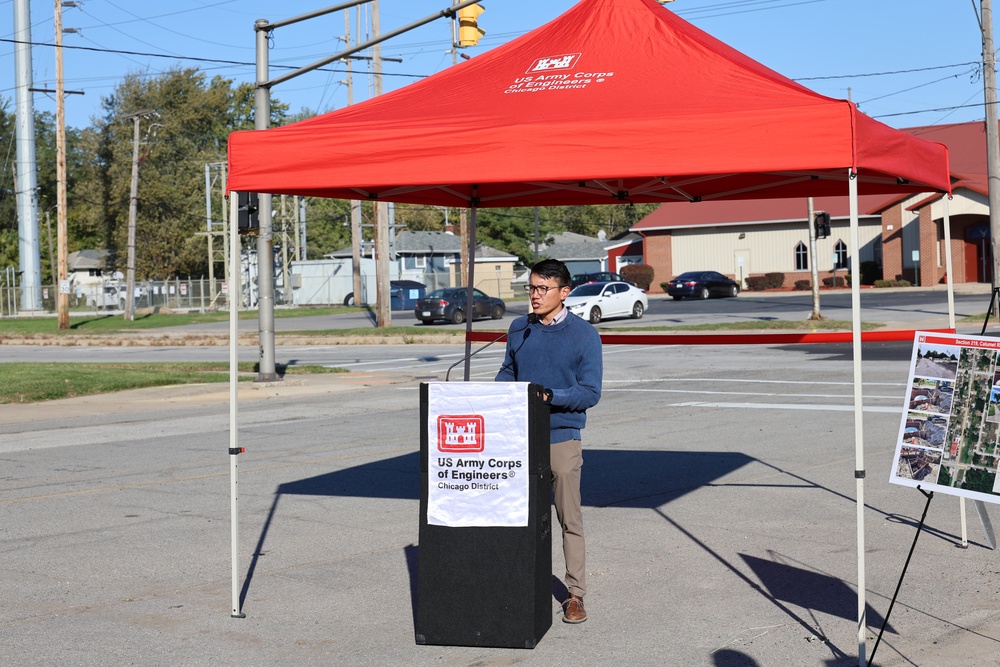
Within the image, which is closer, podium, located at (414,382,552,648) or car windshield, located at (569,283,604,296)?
podium, located at (414,382,552,648)

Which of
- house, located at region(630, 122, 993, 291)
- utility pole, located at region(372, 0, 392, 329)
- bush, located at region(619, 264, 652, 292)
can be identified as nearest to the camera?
utility pole, located at region(372, 0, 392, 329)

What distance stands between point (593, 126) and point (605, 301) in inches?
1420

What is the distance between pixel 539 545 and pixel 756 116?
254cm

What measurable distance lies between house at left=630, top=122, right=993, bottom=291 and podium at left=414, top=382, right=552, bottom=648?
52695mm

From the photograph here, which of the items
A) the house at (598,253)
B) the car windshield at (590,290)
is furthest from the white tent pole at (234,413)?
the house at (598,253)

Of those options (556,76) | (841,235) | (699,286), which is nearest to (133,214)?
(699,286)

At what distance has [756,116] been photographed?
19.6 feet

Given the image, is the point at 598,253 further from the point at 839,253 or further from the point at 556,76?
the point at 556,76

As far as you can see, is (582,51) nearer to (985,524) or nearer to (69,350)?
(985,524)

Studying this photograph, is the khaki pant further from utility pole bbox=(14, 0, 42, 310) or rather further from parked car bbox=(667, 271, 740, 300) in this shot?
utility pole bbox=(14, 0, 42, 310)

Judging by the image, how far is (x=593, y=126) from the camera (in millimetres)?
6191

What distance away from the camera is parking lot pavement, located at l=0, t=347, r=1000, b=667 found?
18.5 feet

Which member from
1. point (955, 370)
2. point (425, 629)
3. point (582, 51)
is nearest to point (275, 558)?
point (425, 629)

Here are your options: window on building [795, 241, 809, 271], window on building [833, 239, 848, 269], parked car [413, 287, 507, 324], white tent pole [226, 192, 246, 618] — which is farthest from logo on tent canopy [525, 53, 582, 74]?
window on building [795, 241, 809, 271]
